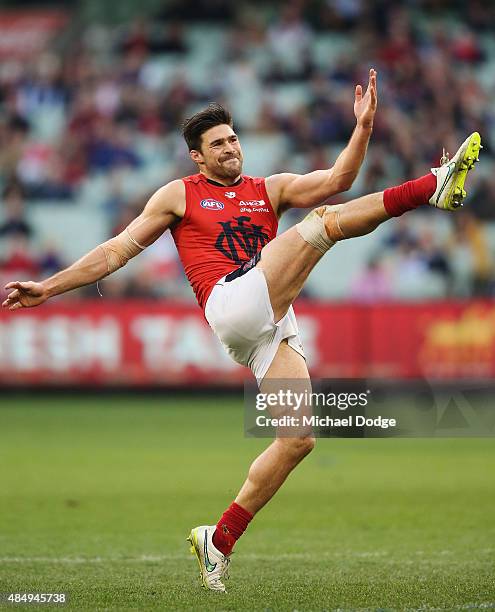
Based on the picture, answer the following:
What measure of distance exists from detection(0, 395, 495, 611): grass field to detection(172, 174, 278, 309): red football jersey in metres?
1.75

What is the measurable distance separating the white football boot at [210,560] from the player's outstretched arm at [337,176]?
1980 millimetres

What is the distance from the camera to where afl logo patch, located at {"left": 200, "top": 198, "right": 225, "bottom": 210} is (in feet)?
22.5

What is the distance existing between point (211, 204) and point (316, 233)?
0.85 m

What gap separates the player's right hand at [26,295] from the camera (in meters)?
6.50

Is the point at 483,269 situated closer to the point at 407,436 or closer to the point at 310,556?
the point at 407,436

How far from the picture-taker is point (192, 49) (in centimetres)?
2372

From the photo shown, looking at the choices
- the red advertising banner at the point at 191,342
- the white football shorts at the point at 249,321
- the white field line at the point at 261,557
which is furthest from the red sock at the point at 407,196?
the red advertising banner at the point at 191,342

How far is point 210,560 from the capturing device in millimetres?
6426

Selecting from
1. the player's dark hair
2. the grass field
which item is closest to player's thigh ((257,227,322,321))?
the player's dark hair

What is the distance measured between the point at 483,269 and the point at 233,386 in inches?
174

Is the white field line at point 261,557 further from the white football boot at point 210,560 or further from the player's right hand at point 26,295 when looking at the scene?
the player's right hand at point 26,295

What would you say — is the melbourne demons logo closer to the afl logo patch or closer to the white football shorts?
the afl logo patch

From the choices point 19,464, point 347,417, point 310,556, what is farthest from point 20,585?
point 19,464

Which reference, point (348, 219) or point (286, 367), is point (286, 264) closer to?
point (348, 219)
